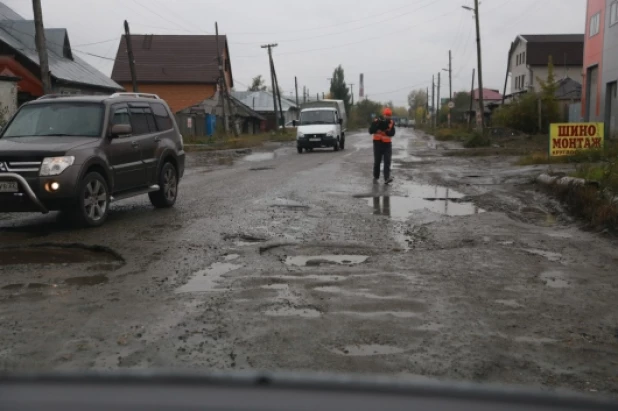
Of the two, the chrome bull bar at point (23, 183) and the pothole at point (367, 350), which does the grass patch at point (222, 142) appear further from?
the pothole at point (367, 350)

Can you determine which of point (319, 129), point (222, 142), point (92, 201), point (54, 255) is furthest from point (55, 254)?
point (222, 142)

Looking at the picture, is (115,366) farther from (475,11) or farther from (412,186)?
(475,11)

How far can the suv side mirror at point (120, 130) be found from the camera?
30.3 feet

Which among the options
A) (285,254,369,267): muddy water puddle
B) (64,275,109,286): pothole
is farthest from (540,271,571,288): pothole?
(64,275,109,286): pothole

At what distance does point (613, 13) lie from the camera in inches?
1238

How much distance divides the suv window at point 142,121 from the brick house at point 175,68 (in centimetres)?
5221

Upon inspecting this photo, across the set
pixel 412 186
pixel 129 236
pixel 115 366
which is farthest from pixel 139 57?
pixel 115 366

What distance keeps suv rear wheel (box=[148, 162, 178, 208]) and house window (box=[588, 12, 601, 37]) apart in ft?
97.7

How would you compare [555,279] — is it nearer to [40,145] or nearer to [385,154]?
[40,145]

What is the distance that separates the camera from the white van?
3061 centimetres

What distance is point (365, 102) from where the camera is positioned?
130m

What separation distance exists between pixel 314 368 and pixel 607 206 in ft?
21.0

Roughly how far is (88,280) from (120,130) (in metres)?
3.69

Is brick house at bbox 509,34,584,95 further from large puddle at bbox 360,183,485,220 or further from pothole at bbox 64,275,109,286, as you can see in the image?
pothole at bbox 64,275,109,286
